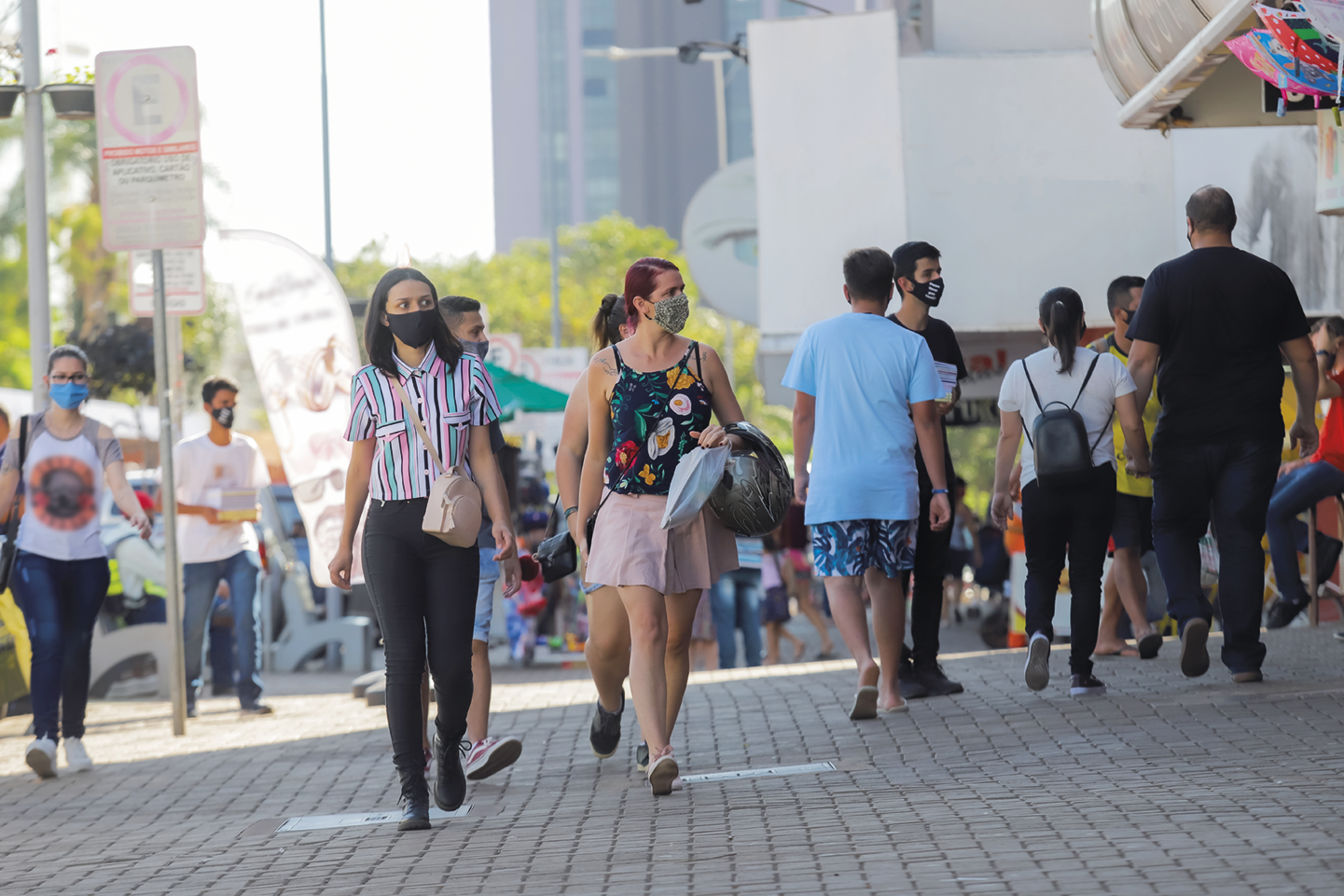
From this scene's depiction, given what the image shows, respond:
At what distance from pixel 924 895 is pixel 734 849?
872 mm

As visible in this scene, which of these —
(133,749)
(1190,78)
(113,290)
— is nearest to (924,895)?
(1190,78)

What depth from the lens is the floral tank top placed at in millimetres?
6176

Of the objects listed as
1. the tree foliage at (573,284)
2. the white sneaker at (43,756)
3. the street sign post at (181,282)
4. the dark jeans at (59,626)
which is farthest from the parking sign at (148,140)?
the tree foliage at (573,284)

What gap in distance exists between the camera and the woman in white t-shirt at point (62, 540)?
27.1 ft

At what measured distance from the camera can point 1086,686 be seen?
8047mm

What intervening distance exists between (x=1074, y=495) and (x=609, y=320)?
2259mm

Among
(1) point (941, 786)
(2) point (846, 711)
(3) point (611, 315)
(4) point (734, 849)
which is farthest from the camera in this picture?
(2) point (846, 711)

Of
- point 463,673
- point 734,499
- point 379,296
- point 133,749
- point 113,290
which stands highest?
point 113,290

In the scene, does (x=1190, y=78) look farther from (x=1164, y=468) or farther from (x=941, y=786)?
(x=941, y=786)

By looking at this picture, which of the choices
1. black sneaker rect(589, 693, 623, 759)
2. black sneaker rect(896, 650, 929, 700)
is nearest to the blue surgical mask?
black sneaker rect(589, 693, 623, 759)

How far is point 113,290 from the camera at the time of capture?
48188 millimetres

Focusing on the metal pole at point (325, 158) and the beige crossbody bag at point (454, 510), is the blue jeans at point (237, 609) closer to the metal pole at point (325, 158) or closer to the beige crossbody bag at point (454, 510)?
the beige crossbody bag at point (454, 510)

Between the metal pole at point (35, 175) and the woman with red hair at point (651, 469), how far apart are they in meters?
6.40

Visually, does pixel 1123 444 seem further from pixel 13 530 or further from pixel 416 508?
pixel 13 530
